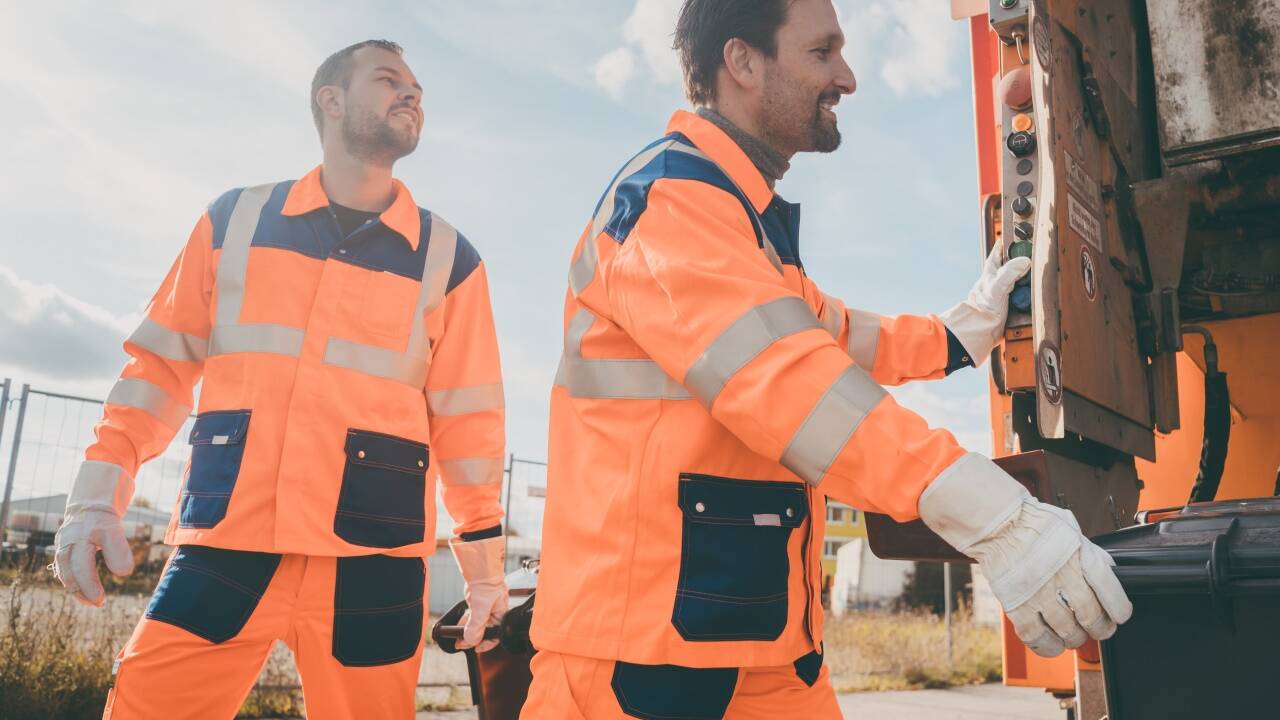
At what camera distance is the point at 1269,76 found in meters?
2.99

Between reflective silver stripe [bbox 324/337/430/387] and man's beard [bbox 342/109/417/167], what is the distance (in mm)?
647

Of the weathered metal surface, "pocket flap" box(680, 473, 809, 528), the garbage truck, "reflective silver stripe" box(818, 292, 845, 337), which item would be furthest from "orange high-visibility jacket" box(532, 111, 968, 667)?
the weathered metal surface

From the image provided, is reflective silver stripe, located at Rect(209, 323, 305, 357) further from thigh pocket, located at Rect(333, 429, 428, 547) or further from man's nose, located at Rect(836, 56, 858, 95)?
man's nose, located at Rect(836, 56, 858, 95)

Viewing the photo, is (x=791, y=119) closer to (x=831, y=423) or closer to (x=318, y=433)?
(x=831, y=423)

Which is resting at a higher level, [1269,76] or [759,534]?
[1269,76]

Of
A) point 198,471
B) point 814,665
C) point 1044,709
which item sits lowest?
point 1044,709

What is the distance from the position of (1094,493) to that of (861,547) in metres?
15.8

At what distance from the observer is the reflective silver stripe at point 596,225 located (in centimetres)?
183

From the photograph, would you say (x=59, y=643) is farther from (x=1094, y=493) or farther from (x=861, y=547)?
(x=861, y=547)

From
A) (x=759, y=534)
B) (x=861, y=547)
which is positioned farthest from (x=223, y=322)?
(x=861, y=547)

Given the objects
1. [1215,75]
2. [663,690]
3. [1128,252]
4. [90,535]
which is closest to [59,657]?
[90,535]

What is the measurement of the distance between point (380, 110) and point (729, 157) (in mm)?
1468

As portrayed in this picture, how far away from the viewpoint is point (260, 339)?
2.56 metres

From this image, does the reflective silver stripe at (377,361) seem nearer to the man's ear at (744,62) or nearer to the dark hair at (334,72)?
the dark hair at (334,72)
